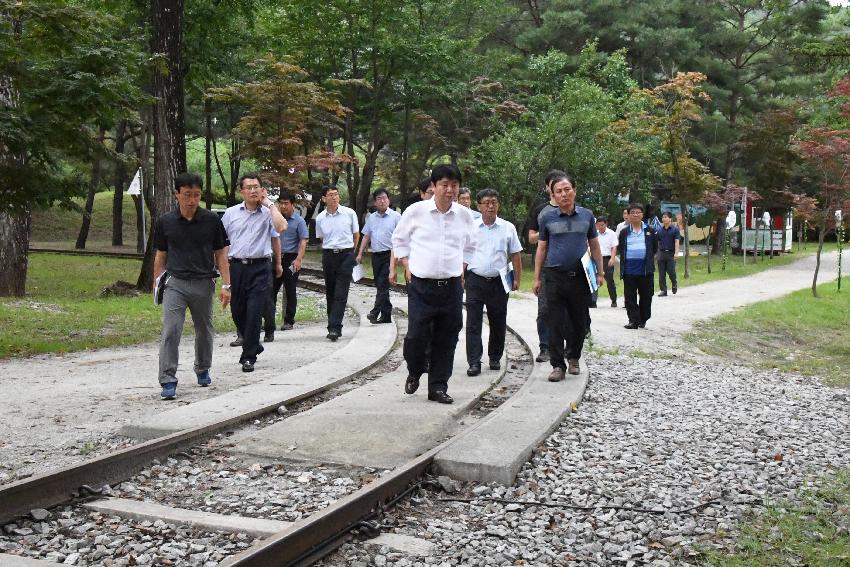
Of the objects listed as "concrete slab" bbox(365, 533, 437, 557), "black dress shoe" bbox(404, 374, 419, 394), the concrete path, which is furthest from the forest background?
"concrete slab" bbox(365, 533, 437, 557)

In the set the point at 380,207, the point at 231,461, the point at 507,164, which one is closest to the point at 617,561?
the point at 231,461

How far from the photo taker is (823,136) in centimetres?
2386

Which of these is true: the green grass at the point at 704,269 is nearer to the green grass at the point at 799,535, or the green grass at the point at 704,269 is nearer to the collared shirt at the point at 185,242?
the collared shirt at the point at 185,242

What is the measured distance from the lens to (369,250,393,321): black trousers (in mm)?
13078

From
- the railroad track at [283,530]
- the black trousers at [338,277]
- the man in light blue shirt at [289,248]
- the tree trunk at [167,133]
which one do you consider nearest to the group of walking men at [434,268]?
the man in light blue shirt at [289,248]

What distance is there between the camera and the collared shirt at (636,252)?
13.7 meters

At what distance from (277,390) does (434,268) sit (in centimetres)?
190

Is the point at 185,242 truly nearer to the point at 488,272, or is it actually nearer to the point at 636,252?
the point at 488,272

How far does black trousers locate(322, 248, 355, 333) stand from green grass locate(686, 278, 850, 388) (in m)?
5.41

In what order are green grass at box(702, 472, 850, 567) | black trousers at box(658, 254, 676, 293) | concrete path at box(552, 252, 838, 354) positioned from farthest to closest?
black trousers at box(658, 254, 676, 293)
concrete path at box(552, 252, 838, 354)
green grass at box(702, 472, 850, 567)

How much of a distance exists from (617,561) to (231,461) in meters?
2.76

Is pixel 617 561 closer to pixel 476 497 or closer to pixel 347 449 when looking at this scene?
pixel 476 497

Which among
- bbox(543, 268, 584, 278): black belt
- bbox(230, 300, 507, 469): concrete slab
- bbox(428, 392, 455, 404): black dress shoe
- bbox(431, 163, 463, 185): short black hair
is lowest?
bbox(230, 300, 507, 469): concrete slab

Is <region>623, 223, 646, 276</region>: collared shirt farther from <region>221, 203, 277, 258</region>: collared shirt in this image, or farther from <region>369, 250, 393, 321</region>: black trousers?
<region>221, 203, 277, 258</region>: collared shirt
